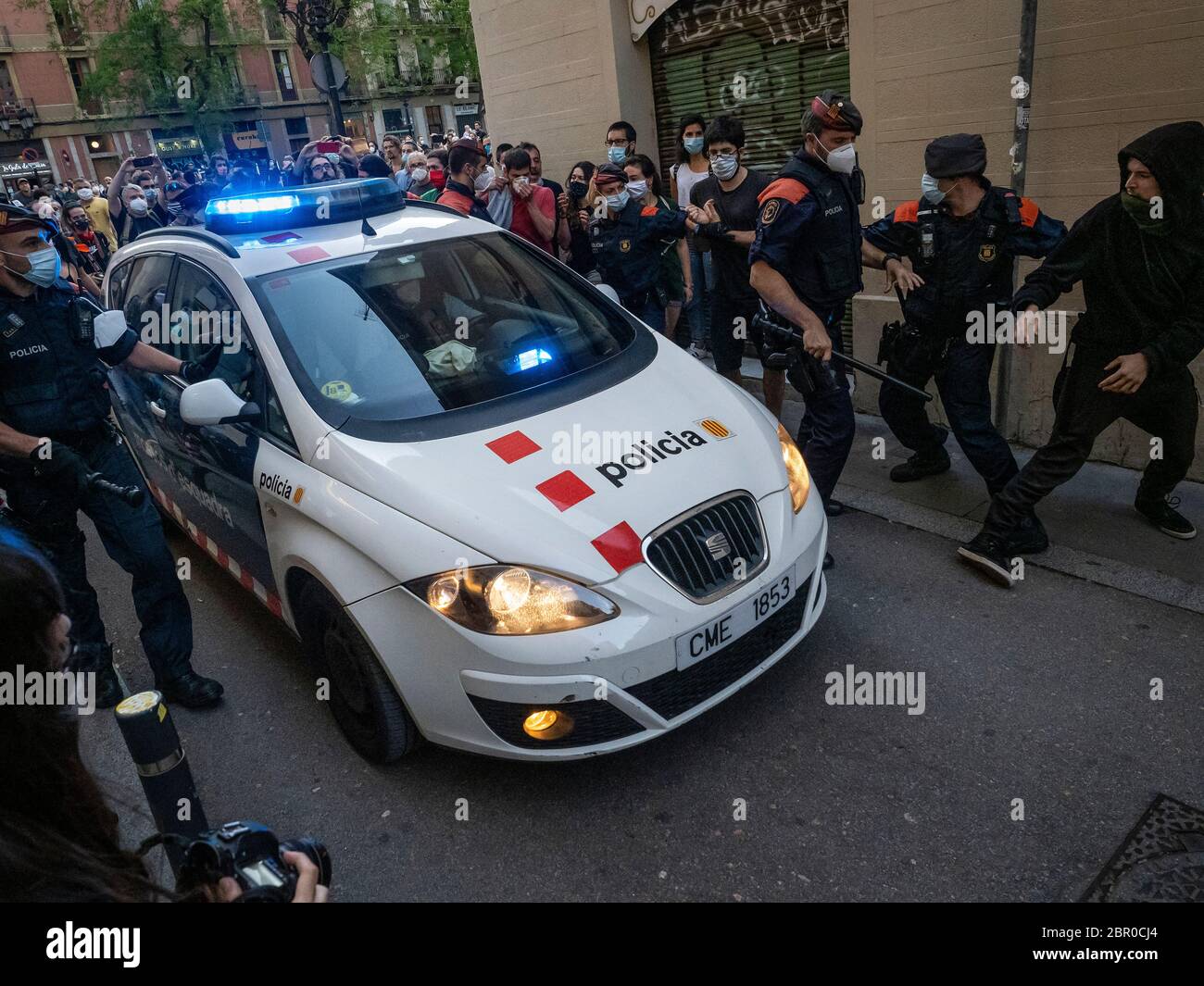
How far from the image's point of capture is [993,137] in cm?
516

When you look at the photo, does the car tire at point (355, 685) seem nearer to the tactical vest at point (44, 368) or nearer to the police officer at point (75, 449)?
the police officer at point (75, 449)

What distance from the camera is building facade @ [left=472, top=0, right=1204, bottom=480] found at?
15.0 feet

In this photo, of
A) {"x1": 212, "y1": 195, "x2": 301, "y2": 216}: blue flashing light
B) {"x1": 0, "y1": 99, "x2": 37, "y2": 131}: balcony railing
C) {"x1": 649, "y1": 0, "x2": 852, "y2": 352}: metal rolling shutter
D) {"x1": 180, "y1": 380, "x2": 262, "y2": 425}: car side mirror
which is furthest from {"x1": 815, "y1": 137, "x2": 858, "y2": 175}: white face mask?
{"x1": 0, "y1": 99, "x2": 37, "y2": 131}: balcony railing

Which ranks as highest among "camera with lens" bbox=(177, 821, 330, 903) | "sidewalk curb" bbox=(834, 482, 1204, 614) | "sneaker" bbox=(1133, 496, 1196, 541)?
"camera with lens" bbox=(177, 821, 330, 903)

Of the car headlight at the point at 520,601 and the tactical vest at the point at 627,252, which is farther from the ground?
the tactical vest at the point at 627,252

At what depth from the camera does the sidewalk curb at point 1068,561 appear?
365 centimetres

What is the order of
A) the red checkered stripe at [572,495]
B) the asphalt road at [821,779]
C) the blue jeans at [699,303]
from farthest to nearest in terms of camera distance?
the blue jeans at [699,303] → the red checkered stripe at [572,495] → the asphalt road at [821,779]

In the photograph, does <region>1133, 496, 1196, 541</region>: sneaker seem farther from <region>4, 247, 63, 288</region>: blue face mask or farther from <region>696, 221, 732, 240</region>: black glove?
<region>4, 247, 63, 288</region>: blue face mask

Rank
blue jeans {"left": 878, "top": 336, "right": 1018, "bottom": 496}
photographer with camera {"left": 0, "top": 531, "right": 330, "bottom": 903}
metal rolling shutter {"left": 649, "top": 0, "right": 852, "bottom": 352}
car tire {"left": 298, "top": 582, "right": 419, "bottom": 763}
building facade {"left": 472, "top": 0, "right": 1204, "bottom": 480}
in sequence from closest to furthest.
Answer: photographer with camera {"left": 0, "top": 531, "right": 330, "bottom": 903}
car tire {"left": 298, "top": 582, "right": 419, "bottom": 763}
blue jeans {"left": 878, "top": 336, "right": 1018, "bottom": 496}
building facade {"left": 472, "top": 0, "right": 1204, "bottom": 480}
metal rolling shutter {"left": 649, "top": 0, "right": 852, "bottom": 352}

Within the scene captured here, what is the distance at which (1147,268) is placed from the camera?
3.58 metres

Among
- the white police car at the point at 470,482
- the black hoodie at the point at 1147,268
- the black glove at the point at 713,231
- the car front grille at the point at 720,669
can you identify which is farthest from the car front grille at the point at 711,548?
the black glove at the point at 713,231

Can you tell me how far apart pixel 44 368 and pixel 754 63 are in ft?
18.8

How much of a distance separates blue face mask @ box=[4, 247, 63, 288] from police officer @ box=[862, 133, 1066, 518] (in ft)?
11.5
